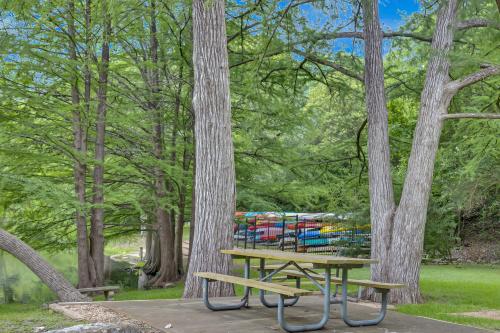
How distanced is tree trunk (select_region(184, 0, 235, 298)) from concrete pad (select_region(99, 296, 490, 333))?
0.61 metres

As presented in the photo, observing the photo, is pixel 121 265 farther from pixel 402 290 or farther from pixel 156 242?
pixel 402 290

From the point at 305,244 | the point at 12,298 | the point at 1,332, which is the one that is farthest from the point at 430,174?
the point at 305,244

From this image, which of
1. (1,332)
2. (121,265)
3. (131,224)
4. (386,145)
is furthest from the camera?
(121,265)

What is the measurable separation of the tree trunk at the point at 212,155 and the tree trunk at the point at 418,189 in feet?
9.83

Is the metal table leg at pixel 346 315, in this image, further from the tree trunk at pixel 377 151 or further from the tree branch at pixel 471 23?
the tree branch at pixel 471 23

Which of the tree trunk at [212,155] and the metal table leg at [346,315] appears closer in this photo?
the metal table leg at [346,315]

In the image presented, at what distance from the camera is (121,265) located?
79.9ft

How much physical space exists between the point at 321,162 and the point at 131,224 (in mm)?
6942

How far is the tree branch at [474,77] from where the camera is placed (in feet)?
30.8

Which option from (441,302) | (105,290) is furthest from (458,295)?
(105,290)

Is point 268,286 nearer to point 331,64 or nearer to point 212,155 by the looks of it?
point 212,155

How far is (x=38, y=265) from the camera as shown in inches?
426

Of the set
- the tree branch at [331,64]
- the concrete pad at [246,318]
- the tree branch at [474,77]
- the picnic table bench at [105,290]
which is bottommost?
the picnic table bench at [105,290]

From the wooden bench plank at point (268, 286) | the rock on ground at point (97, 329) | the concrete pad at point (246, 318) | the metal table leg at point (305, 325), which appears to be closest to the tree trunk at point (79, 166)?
the concrete pad at point (246, 318)
